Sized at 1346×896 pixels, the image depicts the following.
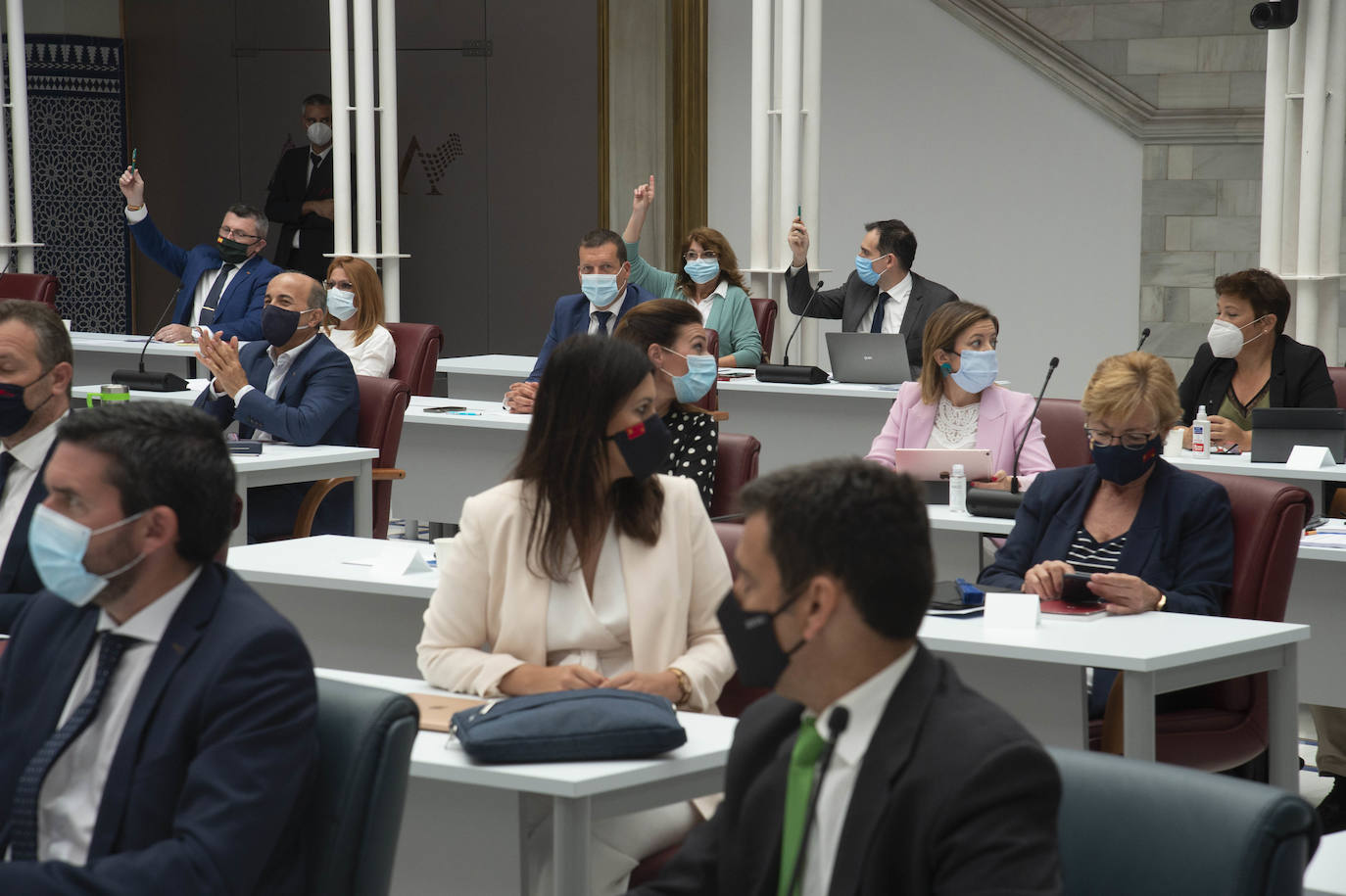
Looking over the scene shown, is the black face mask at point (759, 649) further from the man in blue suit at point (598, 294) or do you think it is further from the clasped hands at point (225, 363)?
the man in blue suit at point (598, 294)

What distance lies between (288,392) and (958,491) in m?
2.18

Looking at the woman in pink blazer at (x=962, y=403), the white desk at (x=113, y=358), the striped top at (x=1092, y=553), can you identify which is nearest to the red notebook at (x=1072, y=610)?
the striped top at (x=1092, y=553)

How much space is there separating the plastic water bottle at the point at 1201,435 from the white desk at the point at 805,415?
5.00 feet

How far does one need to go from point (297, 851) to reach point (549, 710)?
465mm

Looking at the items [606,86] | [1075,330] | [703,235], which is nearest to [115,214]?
[606,86]

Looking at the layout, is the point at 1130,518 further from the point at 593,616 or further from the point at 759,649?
the point at 759,649

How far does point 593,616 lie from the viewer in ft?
8.96

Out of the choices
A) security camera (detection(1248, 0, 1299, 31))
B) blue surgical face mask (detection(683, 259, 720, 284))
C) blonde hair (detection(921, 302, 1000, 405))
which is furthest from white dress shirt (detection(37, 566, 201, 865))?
security camera (detection(1248, 0, 1299, 31))

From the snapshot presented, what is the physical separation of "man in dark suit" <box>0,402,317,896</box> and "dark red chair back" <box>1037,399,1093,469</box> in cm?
328

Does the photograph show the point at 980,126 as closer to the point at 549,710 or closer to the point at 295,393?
the point at 295,393

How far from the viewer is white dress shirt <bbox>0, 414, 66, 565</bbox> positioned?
3205 mm

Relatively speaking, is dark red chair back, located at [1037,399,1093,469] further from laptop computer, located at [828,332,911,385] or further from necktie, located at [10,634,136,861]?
necktie, located at [10,634,136,861]

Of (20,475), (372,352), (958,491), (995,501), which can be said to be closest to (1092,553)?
(995,501)

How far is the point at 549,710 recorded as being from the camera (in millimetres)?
2322
